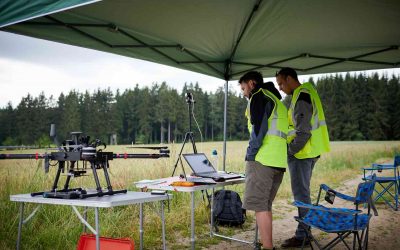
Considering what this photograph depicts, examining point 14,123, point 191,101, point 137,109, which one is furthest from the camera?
point 137,109

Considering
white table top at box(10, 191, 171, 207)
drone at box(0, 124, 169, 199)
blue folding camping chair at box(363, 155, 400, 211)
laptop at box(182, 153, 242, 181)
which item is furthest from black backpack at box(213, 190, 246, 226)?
drone at box(0, 124, 169, 199)

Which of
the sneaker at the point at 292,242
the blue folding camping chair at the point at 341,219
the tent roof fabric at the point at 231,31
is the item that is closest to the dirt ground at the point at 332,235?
the sneaker at the point at 292,242

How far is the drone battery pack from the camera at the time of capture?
3.00 metres

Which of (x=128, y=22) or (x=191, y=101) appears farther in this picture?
(x=191, y=101)

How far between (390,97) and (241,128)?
1724 cm

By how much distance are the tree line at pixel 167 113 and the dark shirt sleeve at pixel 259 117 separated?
29.9 meters

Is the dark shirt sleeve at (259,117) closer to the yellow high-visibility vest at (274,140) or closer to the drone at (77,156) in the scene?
the yellow high-visibility vest at (274,140)

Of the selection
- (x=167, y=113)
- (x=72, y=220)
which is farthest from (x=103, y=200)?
(x=167, y=113)

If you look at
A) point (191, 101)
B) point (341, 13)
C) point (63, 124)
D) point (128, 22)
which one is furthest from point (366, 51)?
point (63, 124)

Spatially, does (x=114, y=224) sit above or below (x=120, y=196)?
below

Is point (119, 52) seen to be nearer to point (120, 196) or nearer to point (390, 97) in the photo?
point (120, 196)

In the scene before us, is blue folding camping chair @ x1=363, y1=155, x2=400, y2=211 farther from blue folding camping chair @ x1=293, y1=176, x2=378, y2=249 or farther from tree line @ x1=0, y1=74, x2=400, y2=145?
tree line @ x1=0, y1=74, x2=400, y2=145

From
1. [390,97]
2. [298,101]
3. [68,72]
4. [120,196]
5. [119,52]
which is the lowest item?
[120,196]

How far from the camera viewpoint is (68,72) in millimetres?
62438
